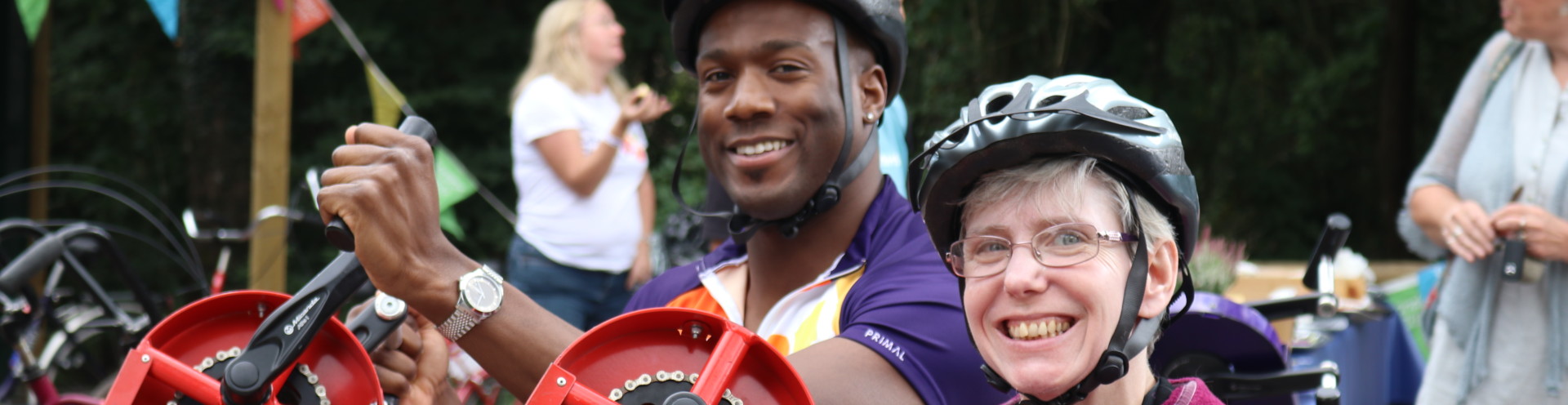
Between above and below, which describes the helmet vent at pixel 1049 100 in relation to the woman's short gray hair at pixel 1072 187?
above

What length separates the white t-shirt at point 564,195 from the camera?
4852 mm

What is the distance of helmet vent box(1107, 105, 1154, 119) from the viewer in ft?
5.83

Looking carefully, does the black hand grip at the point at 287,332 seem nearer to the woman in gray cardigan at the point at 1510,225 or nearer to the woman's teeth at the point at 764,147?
the woman's teeth at the point at 764,147

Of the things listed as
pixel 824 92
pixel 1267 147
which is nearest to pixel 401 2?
pixel 1267 147

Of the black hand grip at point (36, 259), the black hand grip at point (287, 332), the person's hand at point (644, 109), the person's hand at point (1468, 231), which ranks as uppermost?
the black hand grip at point (287, 332)

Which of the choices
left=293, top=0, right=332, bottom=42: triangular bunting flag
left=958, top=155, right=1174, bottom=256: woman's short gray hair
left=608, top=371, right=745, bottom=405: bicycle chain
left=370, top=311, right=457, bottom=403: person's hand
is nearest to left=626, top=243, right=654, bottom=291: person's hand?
left=293, top=0, right=332, bottom=42: triangular bunting flag

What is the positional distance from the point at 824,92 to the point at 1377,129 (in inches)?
425

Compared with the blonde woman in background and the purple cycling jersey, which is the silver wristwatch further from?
the blonde woman in background

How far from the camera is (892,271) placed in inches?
90.4

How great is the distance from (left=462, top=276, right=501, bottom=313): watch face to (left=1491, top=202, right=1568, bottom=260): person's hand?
2417 millimetres

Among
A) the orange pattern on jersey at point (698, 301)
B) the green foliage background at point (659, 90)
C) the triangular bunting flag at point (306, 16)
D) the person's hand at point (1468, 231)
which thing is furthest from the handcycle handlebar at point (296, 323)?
the green foliage background at point (659, 90)

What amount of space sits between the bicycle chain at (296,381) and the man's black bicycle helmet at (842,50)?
906 millimetres

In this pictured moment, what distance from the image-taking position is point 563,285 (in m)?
4.92

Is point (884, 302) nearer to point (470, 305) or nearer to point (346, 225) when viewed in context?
point (470, 305)
